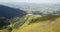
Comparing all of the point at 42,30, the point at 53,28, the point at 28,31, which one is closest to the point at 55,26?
the point at 53,28

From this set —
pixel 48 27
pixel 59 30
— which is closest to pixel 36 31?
pixel 48 27

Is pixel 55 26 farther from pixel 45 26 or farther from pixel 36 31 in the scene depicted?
pixel 36 31

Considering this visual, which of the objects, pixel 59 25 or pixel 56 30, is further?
pixel 59 25

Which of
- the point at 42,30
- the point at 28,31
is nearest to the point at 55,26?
the point at 42,30

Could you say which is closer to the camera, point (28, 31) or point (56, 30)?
point (56, 30)

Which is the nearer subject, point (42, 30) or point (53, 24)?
point (42, 30)

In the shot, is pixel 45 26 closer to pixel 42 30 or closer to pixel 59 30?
pixel 42 30

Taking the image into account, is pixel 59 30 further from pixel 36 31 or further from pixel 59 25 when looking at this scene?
pixel 36 31
